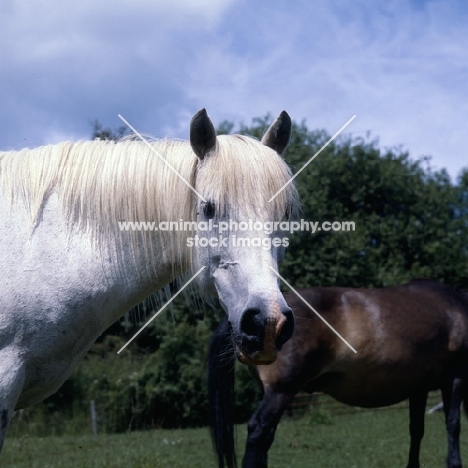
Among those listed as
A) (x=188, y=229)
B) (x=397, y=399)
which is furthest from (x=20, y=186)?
(x=397, y=399)

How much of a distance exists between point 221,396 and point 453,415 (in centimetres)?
264

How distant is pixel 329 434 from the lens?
11789mm

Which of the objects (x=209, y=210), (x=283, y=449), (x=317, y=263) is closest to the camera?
(x=209, y=210)

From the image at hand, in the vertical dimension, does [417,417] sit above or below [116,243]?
below

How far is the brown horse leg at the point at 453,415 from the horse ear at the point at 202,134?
204 inches

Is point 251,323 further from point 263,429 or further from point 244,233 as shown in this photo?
point 263,429

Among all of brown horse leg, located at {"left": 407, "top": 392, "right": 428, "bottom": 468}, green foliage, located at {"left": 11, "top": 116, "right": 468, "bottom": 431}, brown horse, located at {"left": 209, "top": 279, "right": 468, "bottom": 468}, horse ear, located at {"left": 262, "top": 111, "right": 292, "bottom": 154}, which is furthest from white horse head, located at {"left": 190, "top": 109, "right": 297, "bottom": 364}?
green foliage, located at {"left": 11, "top": 116, "right": 468, "bottom": 431}

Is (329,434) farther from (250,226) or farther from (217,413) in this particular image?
(250,226)

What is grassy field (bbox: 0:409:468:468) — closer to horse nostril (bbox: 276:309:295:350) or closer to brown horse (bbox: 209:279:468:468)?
brown horse (bbox: 209:279:468:468)

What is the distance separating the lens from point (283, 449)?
953 cm

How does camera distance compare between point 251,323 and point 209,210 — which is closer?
point 251,323

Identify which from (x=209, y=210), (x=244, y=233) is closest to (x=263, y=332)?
(x=244, y=233)

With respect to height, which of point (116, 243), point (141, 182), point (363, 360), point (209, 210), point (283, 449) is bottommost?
point (283, 449)

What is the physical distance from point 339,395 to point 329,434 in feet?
17.4
